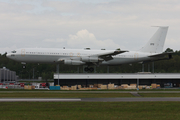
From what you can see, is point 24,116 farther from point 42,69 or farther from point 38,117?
point 42,69

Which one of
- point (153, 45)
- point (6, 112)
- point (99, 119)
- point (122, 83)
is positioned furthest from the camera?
point (122, 83)

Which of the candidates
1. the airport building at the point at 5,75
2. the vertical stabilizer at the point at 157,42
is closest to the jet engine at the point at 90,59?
the vertical stabilizer at the point at 157,42

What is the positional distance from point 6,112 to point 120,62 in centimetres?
4420

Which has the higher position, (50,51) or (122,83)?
(50,51)

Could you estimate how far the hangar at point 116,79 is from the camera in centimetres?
7589

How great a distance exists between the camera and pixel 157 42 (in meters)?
70.4

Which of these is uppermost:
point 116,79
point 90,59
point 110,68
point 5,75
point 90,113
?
point 110,68

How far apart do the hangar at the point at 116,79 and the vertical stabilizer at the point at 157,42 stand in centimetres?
1084

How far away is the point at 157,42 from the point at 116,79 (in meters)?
16.2

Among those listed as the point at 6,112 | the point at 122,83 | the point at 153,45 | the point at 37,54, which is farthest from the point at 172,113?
the point at 122,83

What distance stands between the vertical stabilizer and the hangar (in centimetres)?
1084

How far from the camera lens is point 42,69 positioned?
149 meters

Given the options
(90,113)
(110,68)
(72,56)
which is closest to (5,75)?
(110,68)

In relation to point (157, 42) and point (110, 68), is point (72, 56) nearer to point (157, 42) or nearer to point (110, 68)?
point (157, 42)
